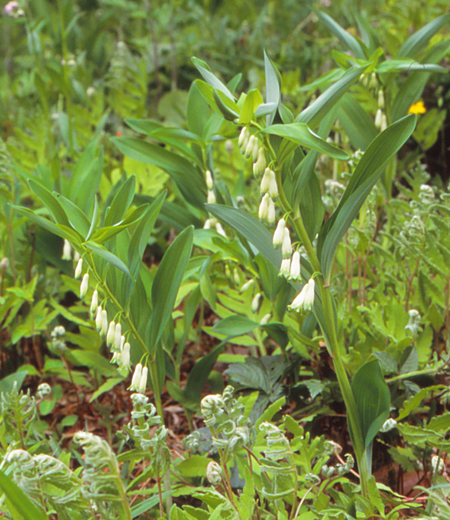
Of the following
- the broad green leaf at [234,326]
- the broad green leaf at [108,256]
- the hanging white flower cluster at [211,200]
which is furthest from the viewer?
the hanging white flower cluster at [211,200]

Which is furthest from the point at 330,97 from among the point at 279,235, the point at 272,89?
the point at 279,235

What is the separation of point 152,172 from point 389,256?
3.05 ft

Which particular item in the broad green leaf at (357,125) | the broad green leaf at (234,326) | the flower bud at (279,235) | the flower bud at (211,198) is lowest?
the broad green leaf at (234,326)

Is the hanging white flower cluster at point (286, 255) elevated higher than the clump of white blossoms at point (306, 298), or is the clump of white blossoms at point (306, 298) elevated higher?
the hanging white flower cluster at point (286, 255)

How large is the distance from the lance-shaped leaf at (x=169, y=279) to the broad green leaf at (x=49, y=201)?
0.65 feet

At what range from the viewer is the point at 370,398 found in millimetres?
952

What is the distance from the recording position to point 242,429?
2.82 feet

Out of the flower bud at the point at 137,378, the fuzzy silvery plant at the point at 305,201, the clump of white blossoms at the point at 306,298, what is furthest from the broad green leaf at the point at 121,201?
the clump of white blossoms at the point at 306,298

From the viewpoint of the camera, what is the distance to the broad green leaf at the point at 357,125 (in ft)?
5.00

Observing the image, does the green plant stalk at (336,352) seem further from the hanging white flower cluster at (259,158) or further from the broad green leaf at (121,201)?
the broad green leaf at (121,201)

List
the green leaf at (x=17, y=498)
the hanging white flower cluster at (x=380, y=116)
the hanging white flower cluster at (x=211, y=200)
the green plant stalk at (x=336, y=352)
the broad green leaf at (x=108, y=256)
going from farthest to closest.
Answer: the hanging white flower cluster at (x=380, y=116) < the hanging white flower cluster at (x=211, y=200) < the green plant stalk at (x=336, y=352) < the broad green leaf at (x=108, y=256) < the green leaf at (x=17, y=498)

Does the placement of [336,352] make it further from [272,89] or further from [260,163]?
[272,89]

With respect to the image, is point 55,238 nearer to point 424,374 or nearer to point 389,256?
point 389,256

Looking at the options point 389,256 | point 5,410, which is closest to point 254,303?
point 389,256
